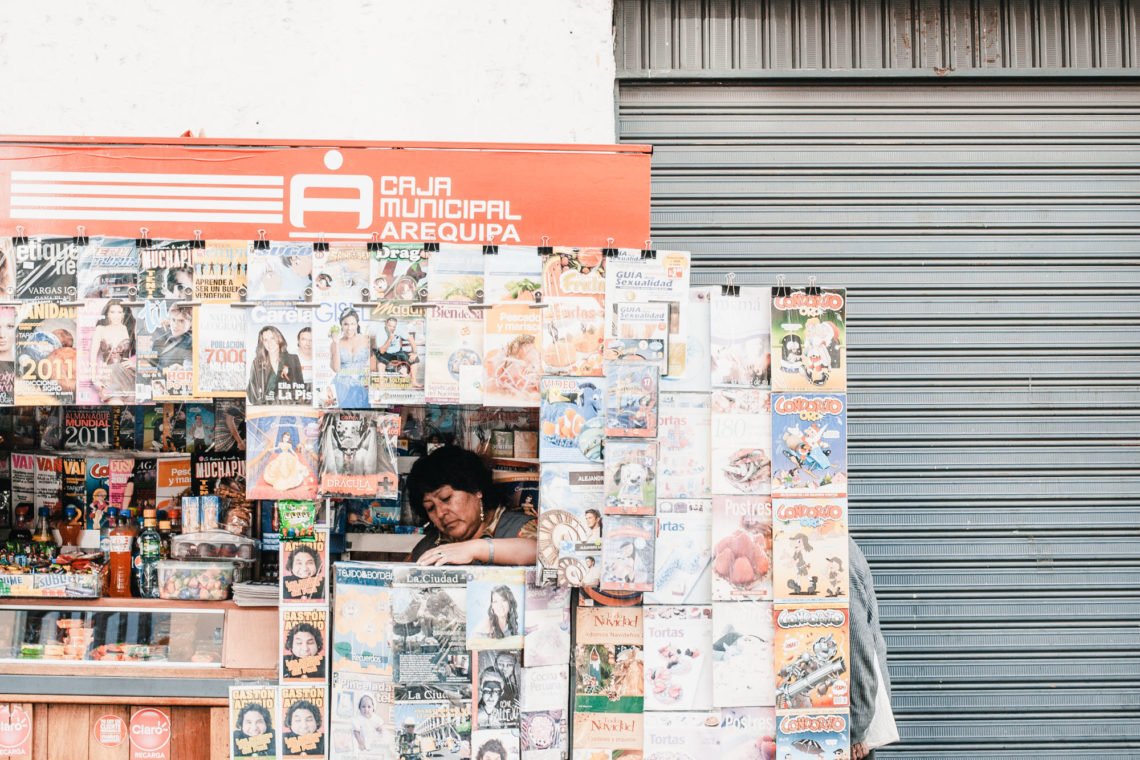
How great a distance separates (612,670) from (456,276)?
1.37m

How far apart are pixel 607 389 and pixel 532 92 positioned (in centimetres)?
221

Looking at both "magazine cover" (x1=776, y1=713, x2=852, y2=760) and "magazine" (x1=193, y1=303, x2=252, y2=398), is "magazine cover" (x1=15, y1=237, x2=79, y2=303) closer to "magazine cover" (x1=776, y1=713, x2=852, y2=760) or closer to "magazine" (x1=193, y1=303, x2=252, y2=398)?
"magazine" (x1=193, y1=303, x2=252, y2=398)

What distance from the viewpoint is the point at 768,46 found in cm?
427

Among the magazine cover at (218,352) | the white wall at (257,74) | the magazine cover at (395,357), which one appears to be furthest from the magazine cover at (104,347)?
the white wall at (257,74)

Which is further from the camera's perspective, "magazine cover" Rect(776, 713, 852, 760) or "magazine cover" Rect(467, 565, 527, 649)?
"magazine cover" Rect(467, 565, 527, 649)

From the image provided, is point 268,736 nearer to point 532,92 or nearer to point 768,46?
point 532,92

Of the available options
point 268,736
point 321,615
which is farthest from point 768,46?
point 268,736

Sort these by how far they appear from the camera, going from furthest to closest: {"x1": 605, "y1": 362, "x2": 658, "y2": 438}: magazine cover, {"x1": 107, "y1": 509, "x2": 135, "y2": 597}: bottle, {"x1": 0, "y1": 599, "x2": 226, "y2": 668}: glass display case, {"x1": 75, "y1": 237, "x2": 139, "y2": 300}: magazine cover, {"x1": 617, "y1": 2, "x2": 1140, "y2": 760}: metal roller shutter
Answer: {"x1": 617, "y1": 2, "x2": 1140, "y2": 760}: metal roller shutter, {"x1": 107, "y1": 509, "x2": 135, "y2": 597}: bottle, {"x1": 0, "y1": 599, "x2": 226, "y2": 668}: glass display case, {"x1": 75, "y1": 237, "x2": 139, "y2": 300}: magazine cover, {"x1": 605, "y1": 362, "x2": 658, "y2": 438}: magazine cover

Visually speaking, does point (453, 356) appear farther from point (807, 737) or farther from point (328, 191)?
point (807, 737)

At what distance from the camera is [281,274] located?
2637 mm

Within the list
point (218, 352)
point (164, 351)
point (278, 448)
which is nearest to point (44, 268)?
point (164, 351)

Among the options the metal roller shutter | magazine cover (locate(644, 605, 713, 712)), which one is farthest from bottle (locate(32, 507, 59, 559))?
the metal roller shutter

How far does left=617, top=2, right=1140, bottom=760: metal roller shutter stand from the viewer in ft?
13.4

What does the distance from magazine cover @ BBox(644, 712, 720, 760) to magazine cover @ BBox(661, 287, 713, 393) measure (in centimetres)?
104
